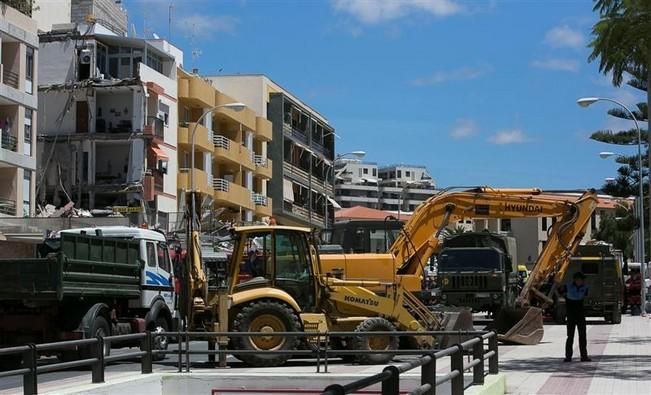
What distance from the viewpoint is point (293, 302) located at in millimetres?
20500

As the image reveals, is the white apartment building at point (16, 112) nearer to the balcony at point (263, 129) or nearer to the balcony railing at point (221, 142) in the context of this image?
the balcony railing at point (221, 142)

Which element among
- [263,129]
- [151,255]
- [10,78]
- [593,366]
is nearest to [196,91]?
[263,129]

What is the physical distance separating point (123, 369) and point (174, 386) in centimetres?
133

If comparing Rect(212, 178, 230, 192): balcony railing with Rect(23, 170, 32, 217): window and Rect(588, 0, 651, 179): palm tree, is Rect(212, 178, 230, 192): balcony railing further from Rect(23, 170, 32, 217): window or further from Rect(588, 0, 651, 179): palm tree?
Rect(588, 0, 651, 179): palm tree

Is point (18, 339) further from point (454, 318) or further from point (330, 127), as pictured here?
point (330, 127)

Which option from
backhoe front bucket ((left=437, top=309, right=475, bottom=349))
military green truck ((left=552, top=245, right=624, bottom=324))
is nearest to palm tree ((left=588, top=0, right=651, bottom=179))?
backhoe front bucket ((left=437, top=309, right=475, bottom=349))

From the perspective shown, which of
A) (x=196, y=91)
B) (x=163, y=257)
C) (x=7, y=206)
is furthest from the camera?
(x=196, y=91)

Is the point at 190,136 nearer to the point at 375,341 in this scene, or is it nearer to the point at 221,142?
the point at 221,142

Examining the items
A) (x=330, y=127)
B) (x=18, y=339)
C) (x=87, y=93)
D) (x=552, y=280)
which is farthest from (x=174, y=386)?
(x=330, y=127)

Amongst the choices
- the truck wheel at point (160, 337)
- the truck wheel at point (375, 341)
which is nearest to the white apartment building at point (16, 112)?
the truck wheel at point (160, 337)

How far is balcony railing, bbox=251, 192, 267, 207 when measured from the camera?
228 feet

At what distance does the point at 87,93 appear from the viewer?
54.6m

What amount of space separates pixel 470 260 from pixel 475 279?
1045 millimetres

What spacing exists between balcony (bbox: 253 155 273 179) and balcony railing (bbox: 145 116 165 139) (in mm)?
14564
